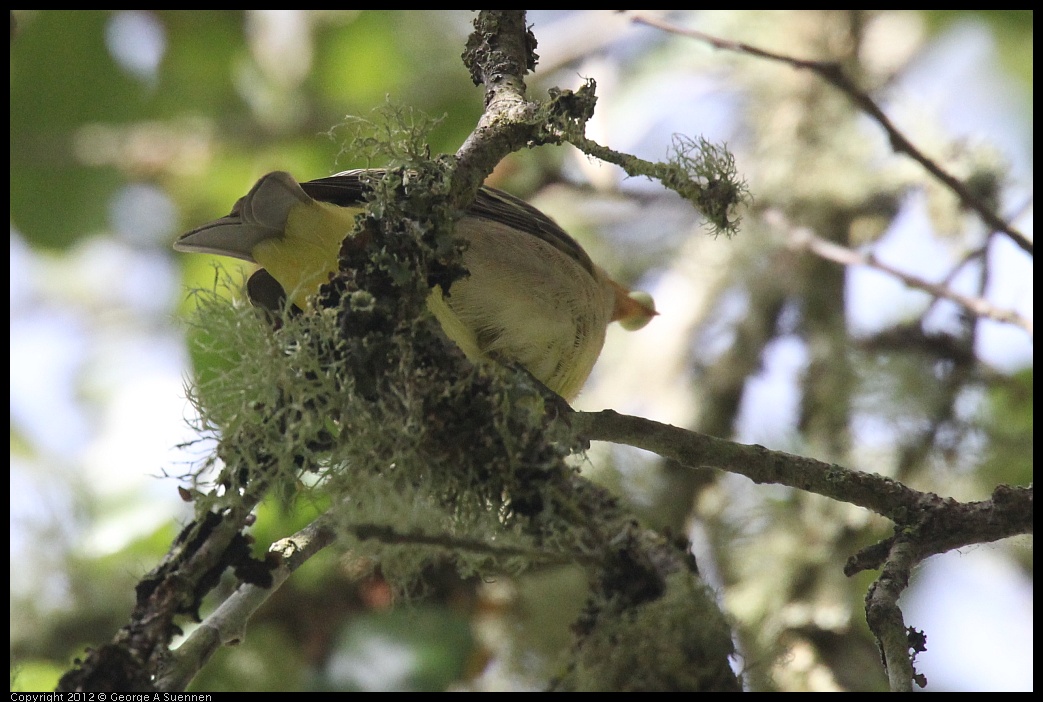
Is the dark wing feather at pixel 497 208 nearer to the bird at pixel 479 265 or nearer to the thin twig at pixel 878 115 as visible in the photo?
the bird at pixel 479 265

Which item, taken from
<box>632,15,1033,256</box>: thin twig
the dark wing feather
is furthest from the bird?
<box>632,15,1033,256</box>: thin twig

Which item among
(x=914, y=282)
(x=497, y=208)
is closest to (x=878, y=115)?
(x=914, y=282)

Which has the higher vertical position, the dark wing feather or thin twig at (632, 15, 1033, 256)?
thin twig at (632, 15, 1033, 256)

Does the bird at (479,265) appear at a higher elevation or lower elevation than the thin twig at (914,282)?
lower

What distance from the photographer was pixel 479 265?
10.9 ft

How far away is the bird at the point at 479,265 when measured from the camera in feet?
10.4

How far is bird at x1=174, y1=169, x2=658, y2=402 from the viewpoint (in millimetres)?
3184

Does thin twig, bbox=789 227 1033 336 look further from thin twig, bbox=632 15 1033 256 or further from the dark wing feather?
the dark wing feather

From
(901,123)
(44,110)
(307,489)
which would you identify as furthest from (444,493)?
(44,110)

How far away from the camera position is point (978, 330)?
4.75 metres

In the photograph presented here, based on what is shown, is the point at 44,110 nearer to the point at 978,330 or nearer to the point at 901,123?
the point at 901,123

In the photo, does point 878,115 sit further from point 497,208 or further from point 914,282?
point 497,208

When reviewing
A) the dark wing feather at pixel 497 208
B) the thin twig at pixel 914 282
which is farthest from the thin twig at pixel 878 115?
the dark wing feather at pixel 497 208

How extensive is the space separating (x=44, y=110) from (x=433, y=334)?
4882 millimetres
